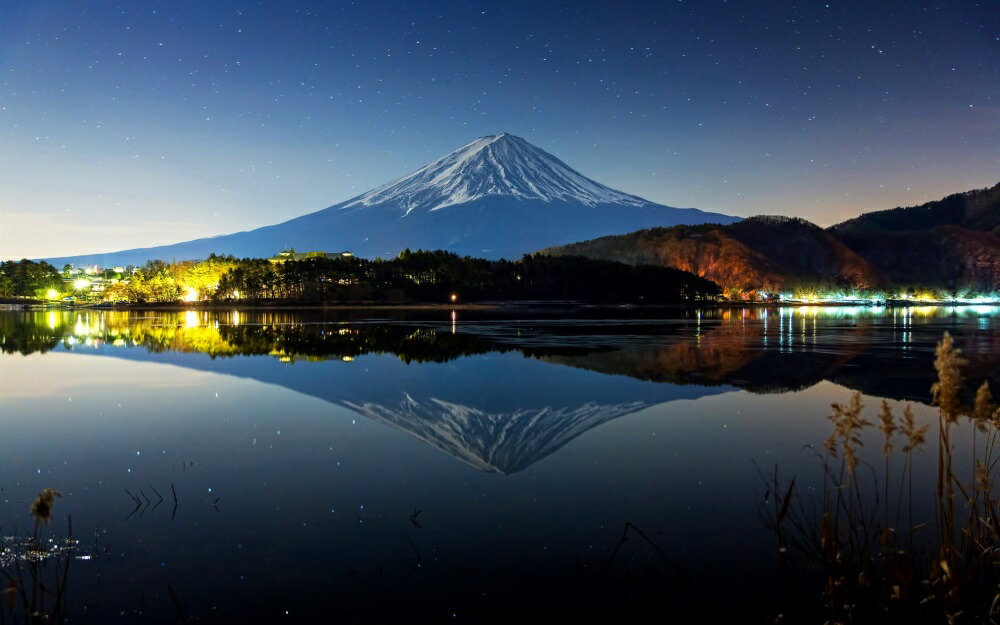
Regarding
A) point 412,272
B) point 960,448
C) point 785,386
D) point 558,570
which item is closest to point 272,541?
point 558,570

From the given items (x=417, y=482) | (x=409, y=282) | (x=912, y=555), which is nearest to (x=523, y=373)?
(x=417, y=482)

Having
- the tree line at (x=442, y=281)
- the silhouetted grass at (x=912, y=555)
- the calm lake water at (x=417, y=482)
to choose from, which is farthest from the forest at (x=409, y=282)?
the silhouetted grass at (x=912, y=555)

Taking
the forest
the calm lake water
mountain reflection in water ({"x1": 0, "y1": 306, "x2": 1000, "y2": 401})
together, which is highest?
the forest

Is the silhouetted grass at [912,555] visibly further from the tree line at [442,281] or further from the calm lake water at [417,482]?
the tree line at [442,281]

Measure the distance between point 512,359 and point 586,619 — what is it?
25575 mm

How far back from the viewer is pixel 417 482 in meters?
11.5

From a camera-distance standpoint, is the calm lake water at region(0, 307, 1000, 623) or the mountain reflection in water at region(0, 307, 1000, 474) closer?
the calm lake water at region(0, 307, 1000, 623)

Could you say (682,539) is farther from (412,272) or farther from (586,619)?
(412,272)

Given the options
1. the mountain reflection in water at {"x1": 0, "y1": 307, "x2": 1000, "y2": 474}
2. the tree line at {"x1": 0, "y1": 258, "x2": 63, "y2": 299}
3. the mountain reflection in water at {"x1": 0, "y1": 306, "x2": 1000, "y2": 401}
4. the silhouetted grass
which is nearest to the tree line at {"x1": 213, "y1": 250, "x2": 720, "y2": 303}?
the tree line at {"x1": 0, "y1": 258, "x2": 63, "y2": 299}

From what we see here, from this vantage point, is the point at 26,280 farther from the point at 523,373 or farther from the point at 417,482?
the point at 417,482

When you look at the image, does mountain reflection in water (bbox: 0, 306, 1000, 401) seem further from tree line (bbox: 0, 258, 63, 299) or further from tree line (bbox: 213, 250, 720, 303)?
tree line (bbox: 0, 258, 63, 299)

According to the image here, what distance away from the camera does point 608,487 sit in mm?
11141

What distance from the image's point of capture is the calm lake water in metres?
7.37

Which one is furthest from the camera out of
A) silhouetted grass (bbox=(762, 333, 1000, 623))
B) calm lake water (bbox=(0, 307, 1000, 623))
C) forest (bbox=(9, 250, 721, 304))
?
forest (bbox=(9, 250, 721, 304))
